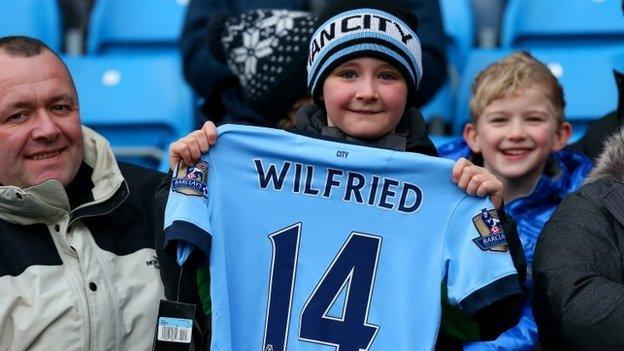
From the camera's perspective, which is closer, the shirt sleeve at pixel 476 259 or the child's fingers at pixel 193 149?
the shirt sleeve at pixel 476 259

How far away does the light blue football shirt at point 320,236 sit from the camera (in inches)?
108

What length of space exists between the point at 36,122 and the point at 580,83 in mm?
2669

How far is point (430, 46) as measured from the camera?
4383 mm

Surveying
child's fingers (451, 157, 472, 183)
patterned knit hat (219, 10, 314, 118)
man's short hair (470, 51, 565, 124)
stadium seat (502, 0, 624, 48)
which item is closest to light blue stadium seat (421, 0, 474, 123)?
stadium seat (502, 0, 624, 48)

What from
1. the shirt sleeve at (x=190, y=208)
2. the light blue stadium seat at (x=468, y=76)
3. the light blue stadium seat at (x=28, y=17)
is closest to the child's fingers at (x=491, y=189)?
the shirt sleeve at (x=190, y=208)

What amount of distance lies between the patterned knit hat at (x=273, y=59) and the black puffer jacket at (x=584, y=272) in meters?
Result: 1.10

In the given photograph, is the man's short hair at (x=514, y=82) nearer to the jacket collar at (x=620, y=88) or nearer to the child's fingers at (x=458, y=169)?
the jacket collar at (x=620, y=88)

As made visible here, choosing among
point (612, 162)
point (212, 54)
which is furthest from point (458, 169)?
point (212, 54)

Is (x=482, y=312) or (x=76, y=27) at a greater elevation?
(x=76, y=27)

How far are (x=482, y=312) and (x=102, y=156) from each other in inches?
43.9

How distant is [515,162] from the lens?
371 cm

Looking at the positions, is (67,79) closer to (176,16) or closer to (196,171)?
(196,171)

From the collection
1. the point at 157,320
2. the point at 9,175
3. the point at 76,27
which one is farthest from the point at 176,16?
the point at 157,320

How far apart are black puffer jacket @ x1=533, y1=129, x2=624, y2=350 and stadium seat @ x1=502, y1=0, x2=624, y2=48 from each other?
2318 millimetres
